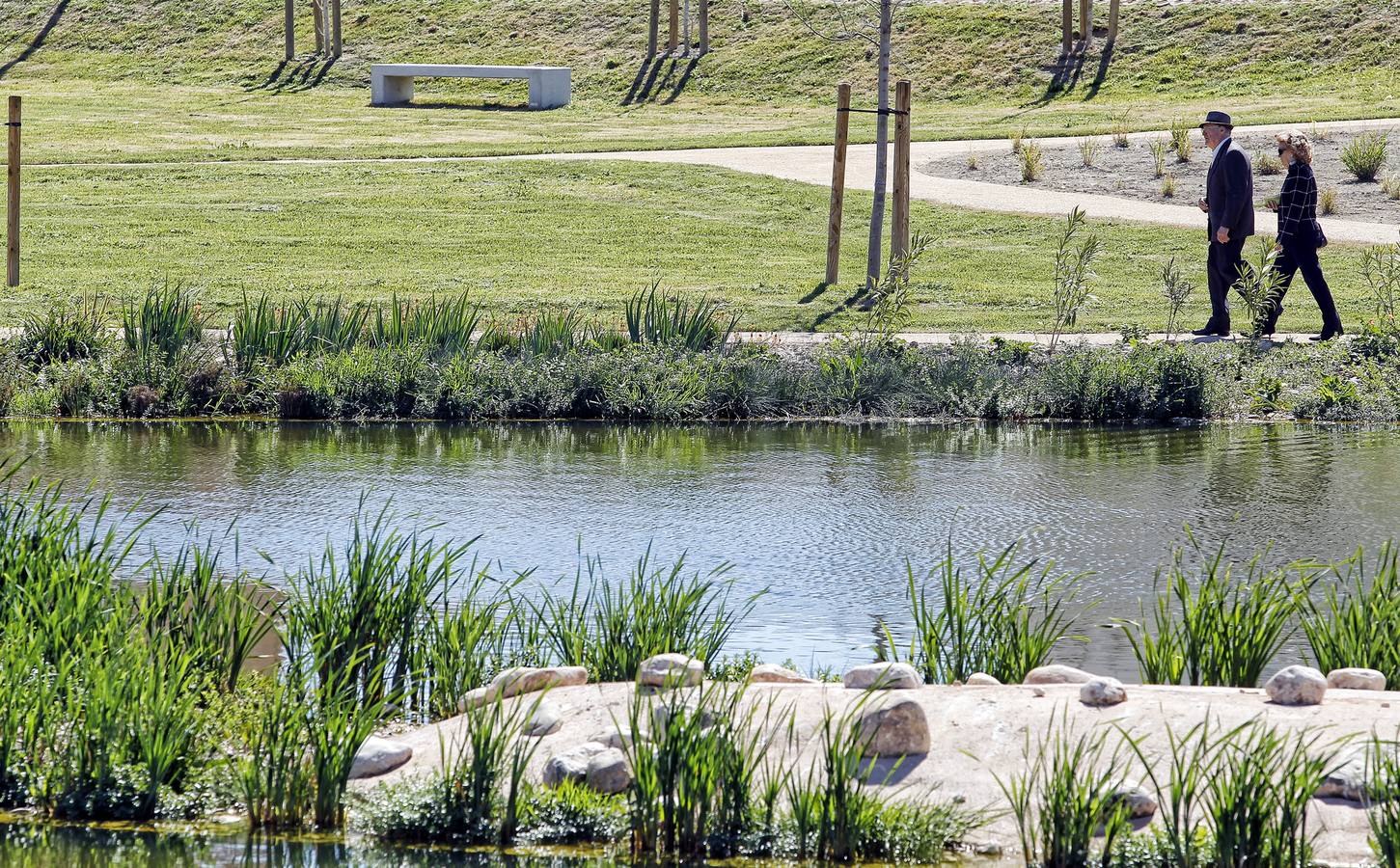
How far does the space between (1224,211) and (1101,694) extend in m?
10.8

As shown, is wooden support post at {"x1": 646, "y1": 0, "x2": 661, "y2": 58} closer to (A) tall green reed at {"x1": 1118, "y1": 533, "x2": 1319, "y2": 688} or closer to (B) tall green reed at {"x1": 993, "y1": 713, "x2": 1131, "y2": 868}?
(A) tall green reed at {"x1": 1118, "y1": 533, "x2": 1319, "y2": 688}

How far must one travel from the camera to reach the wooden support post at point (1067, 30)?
40.2 meters

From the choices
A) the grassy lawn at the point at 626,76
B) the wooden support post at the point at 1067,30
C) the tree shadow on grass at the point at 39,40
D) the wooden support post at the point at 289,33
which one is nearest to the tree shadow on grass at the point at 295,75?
the grassy lawn at the point at 626,76

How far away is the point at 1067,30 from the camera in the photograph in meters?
40.6

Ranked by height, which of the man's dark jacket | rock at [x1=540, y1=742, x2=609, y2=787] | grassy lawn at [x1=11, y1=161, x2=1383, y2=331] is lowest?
rock at [x1=540, y1=742, x2=609, y2=787]

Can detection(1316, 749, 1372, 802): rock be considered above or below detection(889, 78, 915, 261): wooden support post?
below

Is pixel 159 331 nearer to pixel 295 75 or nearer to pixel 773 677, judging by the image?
pixel 773 677

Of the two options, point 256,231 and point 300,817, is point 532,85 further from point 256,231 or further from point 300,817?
point 300,817

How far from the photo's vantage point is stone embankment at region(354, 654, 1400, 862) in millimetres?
6117

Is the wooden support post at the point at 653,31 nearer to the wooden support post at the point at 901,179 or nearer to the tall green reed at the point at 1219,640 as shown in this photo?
the wooden support post at the point at 901,179

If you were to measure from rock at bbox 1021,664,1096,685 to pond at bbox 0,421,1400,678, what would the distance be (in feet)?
3.67

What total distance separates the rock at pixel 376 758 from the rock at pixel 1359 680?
3318 millimetres

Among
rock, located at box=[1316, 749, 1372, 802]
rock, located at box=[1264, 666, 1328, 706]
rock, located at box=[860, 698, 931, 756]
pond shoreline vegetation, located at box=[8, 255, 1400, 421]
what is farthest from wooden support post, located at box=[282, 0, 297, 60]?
rock, located at box=[1316, 749, 1372, 802]

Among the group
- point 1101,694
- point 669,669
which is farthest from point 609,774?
point 1101,694
